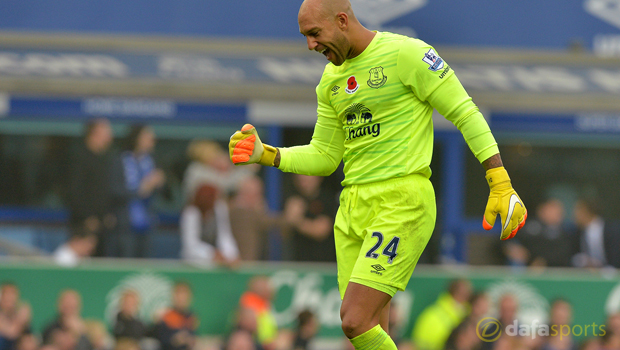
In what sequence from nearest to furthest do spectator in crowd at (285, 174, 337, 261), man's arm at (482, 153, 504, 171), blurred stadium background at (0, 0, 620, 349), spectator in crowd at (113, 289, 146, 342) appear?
man's arm at (482, 153, 504, 171), spectator in crowd at (113, 289, 146, 342), spectator in crowd at (285, 174, 337, 261), blurred stadium background at (0, 0, 620, 349)

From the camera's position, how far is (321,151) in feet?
15.6

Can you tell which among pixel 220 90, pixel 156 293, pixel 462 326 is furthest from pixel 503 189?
pixel 220 90

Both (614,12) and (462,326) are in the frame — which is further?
(614,12)

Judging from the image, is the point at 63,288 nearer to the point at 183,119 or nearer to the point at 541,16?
the point at 183,119

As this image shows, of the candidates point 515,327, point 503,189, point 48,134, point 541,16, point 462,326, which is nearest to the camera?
point 503,189

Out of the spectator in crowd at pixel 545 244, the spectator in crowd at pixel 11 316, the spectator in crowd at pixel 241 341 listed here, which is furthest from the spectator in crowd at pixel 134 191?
the spectator in crowd at pixel 545 244

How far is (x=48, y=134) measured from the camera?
35.8 feet

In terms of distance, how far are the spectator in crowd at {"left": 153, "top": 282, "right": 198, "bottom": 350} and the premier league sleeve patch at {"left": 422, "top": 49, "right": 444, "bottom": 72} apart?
510cm

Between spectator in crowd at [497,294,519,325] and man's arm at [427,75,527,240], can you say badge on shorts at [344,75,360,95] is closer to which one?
man's arm at [427,75,527,240]

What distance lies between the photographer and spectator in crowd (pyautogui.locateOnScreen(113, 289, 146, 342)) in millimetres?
8352

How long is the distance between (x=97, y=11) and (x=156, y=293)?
4648mm

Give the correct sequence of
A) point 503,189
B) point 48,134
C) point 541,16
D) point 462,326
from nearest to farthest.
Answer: point 503,189, point 462,326, point 48,134, point 541,16

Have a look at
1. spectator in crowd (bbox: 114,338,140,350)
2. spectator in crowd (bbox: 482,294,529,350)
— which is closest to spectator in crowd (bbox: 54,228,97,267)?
spectator in crowd (bbox: 114,338,140,350)

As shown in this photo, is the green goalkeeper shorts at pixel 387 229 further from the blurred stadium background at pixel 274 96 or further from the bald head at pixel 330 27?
the blurred stadium background at pixel 274 96
